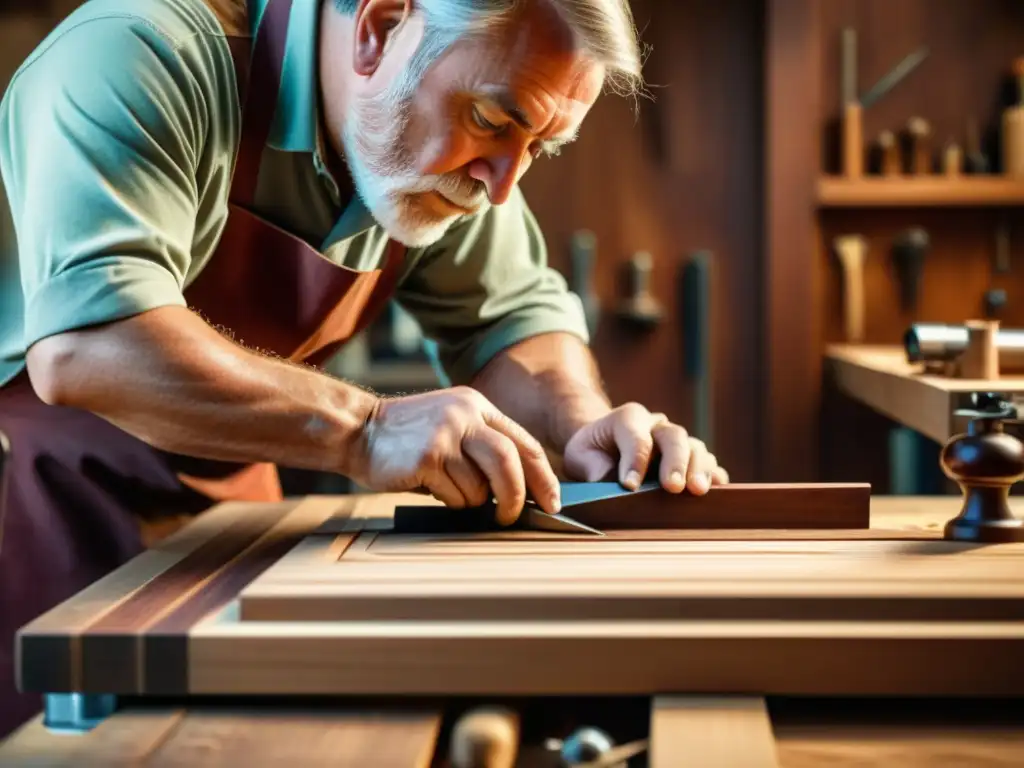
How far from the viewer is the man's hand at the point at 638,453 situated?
1.55 metres

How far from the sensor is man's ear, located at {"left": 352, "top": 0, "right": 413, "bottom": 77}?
1.75m

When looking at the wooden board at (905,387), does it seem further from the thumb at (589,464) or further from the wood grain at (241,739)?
the wood grain at (241,739)

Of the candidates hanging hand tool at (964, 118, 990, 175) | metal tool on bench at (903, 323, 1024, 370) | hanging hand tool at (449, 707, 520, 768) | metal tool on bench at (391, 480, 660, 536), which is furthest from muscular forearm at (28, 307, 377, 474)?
hanging hand tool at (964, 118, 990, 175)

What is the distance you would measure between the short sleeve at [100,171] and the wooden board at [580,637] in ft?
1.27

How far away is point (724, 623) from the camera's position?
109 centimetres

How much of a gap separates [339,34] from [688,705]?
3.93 ft

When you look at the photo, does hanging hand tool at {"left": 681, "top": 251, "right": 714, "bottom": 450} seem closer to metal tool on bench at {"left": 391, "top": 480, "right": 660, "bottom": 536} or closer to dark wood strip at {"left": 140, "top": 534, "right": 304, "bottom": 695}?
metal tool on bench at {"left": 391, "top": 480, "right": 660, "bottom": 536}

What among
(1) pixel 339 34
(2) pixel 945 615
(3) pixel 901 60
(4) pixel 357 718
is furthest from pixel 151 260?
(3) pixel 901 60

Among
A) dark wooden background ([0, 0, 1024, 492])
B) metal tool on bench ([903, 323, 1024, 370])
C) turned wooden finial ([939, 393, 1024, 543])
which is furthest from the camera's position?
dark wooden background ([0, 0, 1024, 492])

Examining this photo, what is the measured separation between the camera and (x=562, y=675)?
41.4 inches

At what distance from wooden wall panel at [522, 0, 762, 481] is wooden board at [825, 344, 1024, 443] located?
0.36 m

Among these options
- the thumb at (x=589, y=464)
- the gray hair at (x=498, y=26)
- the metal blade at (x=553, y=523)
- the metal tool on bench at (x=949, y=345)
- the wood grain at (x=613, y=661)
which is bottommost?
the wood grain at (x=613, y=661)

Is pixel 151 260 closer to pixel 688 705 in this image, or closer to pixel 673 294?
pixel 688 705

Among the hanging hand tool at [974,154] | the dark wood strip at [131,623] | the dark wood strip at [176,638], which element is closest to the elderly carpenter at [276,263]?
the dark wood strip at [131,623]
